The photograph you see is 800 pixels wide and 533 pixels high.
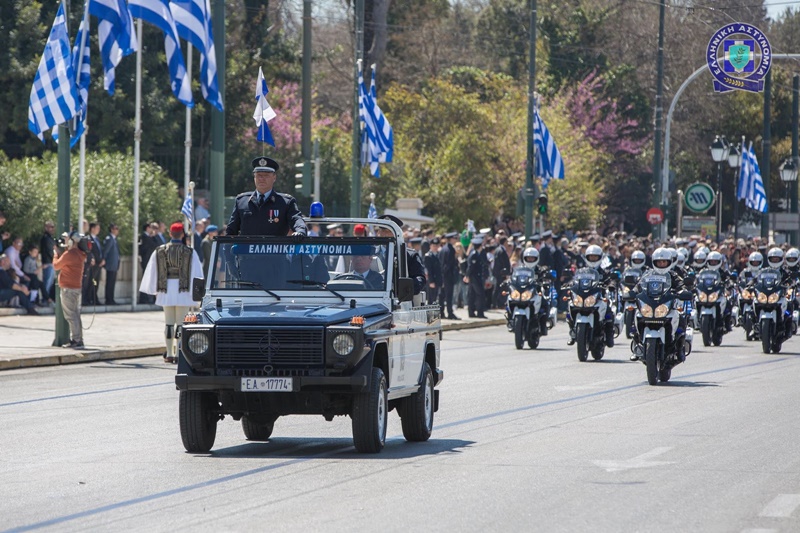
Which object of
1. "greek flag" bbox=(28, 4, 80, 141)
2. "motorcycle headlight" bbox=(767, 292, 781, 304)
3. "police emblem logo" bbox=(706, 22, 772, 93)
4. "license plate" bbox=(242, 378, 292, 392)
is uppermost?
"police emblem logo" bbox=(706, 22, 772, 93)

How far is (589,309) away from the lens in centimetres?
2422

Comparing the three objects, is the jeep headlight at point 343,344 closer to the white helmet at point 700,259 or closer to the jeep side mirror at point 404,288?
the jeep side mirror at point 404,288

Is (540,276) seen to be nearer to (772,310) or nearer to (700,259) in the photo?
(772,310)

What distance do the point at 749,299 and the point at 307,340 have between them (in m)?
19.9

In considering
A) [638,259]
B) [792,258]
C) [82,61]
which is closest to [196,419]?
[82,61]

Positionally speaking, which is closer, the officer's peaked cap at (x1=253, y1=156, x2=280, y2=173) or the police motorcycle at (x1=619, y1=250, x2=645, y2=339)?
the officer's peaked cap at (x1=253, y1=156, x2=280, y2=173)

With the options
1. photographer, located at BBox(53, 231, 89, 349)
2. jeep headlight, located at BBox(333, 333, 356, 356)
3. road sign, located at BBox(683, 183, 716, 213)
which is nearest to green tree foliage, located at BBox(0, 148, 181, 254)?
photographer, located at BBox(53, 231, 89, 349)

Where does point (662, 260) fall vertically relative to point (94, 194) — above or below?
below

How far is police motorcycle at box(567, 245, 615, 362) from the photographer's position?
24.0m

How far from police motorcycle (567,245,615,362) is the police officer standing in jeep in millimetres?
11139

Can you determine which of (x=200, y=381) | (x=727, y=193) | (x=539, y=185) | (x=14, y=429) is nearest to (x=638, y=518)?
(x=200, y=381)

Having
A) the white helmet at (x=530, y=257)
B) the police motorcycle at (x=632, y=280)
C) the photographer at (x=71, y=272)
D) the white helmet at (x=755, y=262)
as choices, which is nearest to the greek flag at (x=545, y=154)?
the police motorcycle at (x=632, y=280)

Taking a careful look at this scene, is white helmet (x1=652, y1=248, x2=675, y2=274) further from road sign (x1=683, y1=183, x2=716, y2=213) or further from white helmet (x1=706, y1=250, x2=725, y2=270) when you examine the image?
road sign (x1=683, y1=183, x2=716, y2=213)

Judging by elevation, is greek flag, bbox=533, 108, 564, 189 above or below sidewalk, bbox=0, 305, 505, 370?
above
